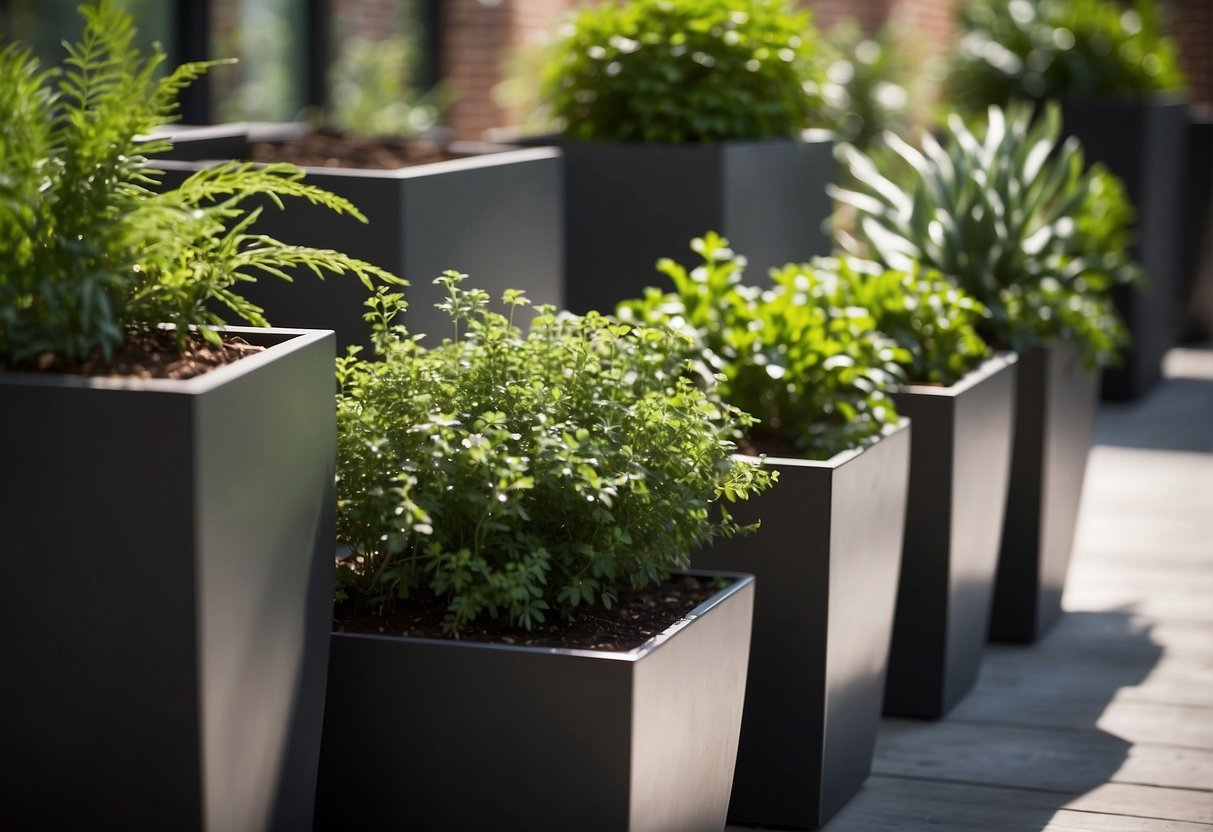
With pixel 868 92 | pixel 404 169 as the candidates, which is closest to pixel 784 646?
pixel 404 169

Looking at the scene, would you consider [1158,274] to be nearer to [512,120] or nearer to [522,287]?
[512,120]

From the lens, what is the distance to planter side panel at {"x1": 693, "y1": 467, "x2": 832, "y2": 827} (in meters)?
2.46

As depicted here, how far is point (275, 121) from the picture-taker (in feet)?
22.5

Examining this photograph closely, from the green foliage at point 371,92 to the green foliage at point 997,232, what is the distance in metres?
3.42

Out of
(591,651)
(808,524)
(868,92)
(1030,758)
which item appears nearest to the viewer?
(591,651)

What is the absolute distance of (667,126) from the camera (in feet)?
11.1

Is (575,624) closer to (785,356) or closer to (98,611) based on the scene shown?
(98,611)

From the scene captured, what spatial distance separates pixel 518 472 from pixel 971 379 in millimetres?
1460

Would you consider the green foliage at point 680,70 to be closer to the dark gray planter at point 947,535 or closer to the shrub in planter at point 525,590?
the dark gray planter at point 947,535

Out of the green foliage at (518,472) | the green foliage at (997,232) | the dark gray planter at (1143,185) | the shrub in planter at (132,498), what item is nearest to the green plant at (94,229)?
the shrub in planter at (132,498)

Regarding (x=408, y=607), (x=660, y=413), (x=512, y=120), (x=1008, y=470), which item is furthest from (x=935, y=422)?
(x=512, y=120)

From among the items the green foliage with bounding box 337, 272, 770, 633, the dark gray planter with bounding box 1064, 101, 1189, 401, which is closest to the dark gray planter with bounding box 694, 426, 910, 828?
the green foliage with bounding box 337, 272, 770, 633

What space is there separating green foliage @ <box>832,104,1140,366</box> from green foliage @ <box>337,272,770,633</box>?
1445 mm

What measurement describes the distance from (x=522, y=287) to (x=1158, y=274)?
5.01 m
